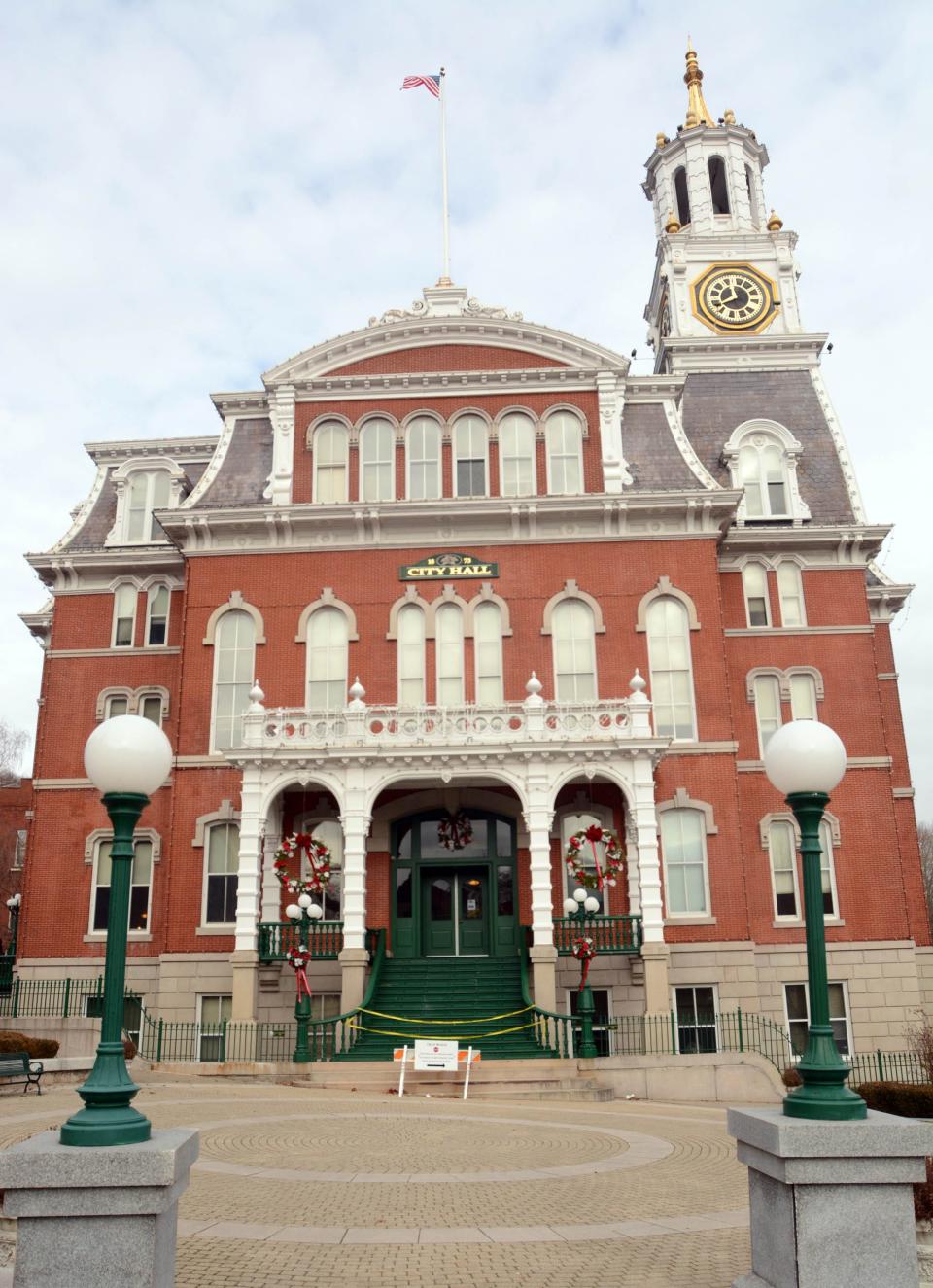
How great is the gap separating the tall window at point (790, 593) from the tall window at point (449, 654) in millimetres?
9054

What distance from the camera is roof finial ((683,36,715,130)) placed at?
146 feet

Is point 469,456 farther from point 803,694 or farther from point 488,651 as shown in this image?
point 803,694

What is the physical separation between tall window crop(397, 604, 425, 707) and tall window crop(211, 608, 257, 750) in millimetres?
3821

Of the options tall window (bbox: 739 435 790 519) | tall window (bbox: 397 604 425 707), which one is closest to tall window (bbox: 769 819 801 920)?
tall window (bbox: 739 435 790 519)

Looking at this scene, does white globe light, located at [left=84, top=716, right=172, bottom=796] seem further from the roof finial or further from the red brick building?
the roof finial

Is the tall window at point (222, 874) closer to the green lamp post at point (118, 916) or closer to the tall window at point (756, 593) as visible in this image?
the tall window at point (756, 593)

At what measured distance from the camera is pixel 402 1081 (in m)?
20.1

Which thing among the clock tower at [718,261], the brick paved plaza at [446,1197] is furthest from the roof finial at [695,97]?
the brick paved plaza at [446,1197]

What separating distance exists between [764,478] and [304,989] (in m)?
18.9

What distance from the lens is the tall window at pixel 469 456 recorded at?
99.7ft

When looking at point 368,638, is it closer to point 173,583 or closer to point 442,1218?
point 173,583

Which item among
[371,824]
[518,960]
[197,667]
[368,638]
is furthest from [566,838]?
[197,667]

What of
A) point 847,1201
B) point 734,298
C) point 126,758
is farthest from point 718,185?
point 847,1201

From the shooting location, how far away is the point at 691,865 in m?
27.6
